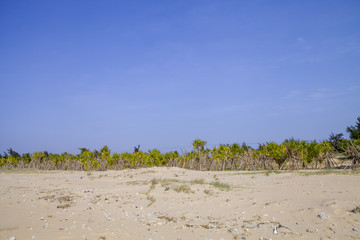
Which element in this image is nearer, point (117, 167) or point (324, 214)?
point (324, 214)

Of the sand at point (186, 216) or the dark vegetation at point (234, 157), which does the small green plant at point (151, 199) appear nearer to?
the sand at point (186, 216)

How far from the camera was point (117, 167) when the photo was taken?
2872cm

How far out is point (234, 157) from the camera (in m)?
23.5

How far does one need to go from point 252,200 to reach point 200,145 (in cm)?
1839

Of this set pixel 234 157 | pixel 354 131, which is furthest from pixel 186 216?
pixel 354 131

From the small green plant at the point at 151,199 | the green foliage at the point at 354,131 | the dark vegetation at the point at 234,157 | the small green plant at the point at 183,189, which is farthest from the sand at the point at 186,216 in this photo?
the green foliage at the point at 354,131

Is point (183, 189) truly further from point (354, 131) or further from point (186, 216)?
point (354, 131)

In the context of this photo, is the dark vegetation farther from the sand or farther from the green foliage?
the sand

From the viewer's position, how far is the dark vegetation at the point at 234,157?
1973 centimetres

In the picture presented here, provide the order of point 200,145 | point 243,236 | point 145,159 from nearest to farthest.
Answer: point 243,236
point 200,145
point 145,159

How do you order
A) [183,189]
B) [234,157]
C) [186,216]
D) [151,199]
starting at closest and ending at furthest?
[186,216] → [151,199] → [183,189] → [234,157]

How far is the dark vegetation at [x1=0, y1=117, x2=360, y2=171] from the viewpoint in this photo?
777 inches

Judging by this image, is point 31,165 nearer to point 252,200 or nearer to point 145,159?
point 145,159

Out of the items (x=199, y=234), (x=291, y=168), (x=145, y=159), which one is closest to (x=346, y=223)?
(x=199, y=234)
